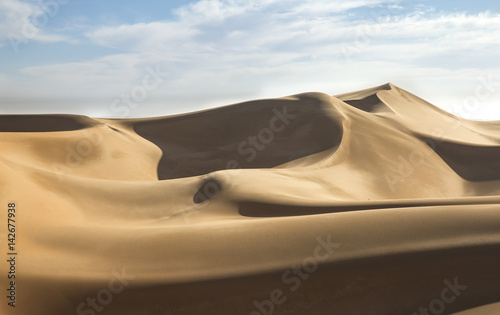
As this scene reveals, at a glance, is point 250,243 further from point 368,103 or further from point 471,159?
point 368,103

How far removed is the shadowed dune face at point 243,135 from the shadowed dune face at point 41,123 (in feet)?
11.6

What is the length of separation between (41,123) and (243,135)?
10557 mm

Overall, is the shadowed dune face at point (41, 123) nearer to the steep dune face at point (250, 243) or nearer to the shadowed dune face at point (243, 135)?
the shadowed dune face at point (243, 135)

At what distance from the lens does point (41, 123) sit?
79.1 feet

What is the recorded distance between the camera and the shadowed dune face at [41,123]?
23392mm

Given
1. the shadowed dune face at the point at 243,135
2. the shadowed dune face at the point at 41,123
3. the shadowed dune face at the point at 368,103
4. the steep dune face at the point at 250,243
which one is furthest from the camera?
the shadowed dune face at the point at 368,103

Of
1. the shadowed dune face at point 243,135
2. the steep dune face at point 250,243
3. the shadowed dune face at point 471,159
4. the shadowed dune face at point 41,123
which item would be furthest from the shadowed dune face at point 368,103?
the shadowed dune face at point 41,123

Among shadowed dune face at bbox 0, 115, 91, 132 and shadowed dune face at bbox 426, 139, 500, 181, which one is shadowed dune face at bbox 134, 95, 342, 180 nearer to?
shadowed dune face at bbox 0, 115, 91, 132

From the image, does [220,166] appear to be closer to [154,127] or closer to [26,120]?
[154,127]

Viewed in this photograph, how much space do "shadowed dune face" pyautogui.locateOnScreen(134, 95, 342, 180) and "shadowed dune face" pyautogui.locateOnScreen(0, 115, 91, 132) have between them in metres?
3.53

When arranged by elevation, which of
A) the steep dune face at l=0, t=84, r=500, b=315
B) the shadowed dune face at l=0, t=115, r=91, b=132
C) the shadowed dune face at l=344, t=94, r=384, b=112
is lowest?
the steep dune face at l=0, t=84, r=500, b=315

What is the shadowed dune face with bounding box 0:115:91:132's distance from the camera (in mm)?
23392

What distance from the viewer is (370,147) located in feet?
69.2

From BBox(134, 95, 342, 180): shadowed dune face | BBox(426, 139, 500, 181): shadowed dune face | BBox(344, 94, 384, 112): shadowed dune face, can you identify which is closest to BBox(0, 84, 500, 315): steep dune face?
BBox(134, 95, 342, 180): shadowed dune face
